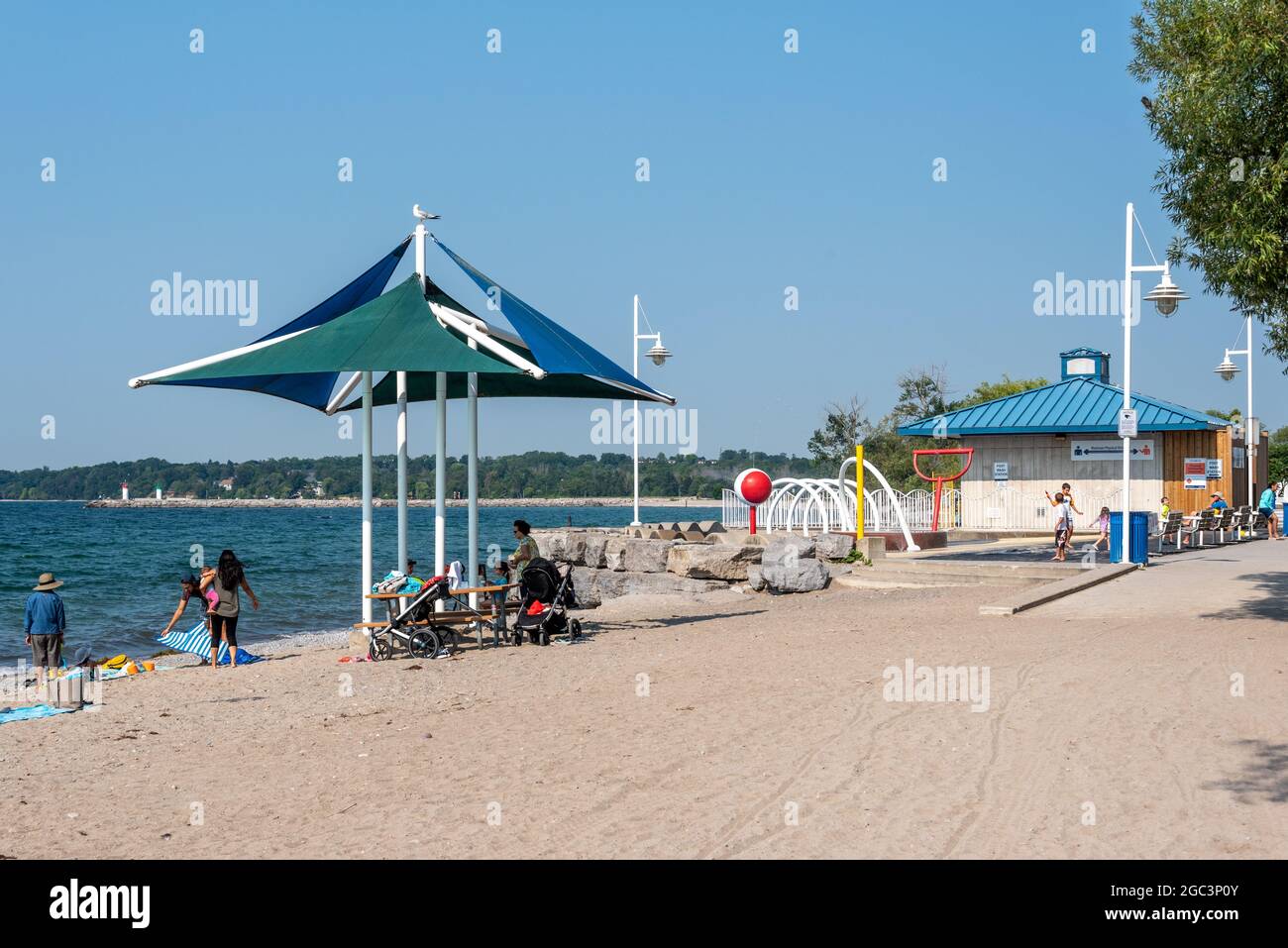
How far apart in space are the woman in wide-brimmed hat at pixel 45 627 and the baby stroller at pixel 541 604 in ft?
16.2

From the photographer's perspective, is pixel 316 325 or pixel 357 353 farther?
pixel 316 325

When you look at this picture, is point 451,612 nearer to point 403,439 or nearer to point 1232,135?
point 403,439

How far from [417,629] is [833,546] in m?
10.2

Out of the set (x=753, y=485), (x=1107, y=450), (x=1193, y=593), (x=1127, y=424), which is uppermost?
(x=1127, y=424)

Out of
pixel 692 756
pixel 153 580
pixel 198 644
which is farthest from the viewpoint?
pixel 153 580

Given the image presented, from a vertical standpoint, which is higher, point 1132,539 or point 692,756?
point 1132,539

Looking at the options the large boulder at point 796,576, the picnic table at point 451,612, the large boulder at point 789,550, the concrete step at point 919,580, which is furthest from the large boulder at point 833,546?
the picnic table at point 451,612

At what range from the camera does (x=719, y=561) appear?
2127cm

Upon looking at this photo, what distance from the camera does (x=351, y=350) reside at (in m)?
12.5

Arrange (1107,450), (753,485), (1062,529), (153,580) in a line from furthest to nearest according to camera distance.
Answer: (153,580) < (1107,450) < (753,485) < (1062,529)

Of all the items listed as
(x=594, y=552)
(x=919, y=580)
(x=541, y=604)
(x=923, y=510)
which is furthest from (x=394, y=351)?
(x=923, y=510)
